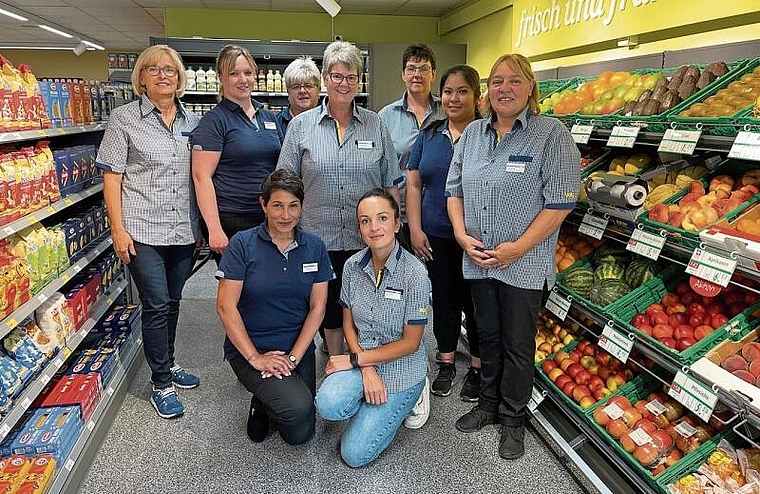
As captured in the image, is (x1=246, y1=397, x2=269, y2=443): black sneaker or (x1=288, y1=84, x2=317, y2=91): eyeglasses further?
(x1=288, y1=84, x2=317, y2=91): eyeglasses

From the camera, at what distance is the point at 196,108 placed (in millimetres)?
6555

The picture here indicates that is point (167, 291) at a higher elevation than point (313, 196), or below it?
below

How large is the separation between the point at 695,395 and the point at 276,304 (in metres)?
1.73

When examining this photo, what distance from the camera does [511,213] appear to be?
249 cm

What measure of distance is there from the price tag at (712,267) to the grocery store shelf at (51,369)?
243cm

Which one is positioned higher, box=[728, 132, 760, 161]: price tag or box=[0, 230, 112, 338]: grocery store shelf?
box=[728, 132, 760, 161]: price tag

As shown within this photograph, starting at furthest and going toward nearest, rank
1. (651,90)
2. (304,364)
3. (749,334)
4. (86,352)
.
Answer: (86,352)
(304,364)
(651,90)
(749,334)

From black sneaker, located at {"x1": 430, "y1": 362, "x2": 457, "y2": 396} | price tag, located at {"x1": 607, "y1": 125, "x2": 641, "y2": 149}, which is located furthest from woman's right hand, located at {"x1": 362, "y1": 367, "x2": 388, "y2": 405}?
price tag, located at {"x1": 607, "y1": 125, "x2": 641, "y2": 149}

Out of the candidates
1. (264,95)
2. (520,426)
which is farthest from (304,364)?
(264,95)

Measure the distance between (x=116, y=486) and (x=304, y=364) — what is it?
95 cm

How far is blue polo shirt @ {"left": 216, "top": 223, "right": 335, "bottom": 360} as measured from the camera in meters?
2.60

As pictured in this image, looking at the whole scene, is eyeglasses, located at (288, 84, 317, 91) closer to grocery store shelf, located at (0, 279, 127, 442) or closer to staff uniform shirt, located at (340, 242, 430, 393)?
staff uniform shirt, located at (340, 242, 430, 393)

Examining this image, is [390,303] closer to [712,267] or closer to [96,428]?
[712,267]

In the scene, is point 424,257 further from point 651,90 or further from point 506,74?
point 651,90
